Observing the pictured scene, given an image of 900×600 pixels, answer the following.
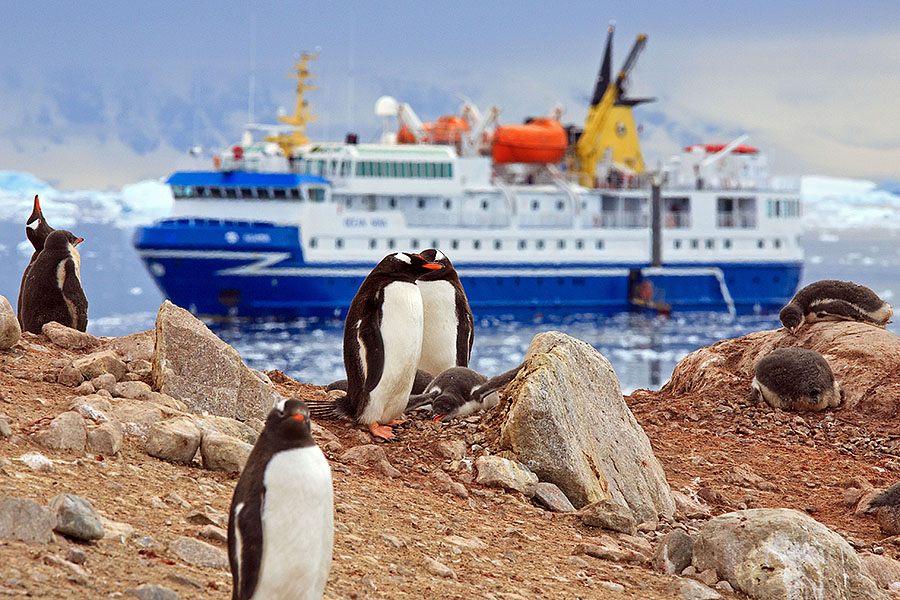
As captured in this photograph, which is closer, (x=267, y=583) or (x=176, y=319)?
(x=267, y=583)

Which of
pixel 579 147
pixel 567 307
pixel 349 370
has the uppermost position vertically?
pixel 579 147

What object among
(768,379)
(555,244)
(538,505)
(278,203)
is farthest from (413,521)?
Answer: (555,244)

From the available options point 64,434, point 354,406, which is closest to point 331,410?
point 354,406

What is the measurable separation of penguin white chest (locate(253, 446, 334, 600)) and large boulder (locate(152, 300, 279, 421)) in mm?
2074

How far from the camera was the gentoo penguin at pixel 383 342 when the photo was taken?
5484 mm

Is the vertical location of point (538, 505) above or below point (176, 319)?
below

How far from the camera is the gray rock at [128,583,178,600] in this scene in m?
2.97

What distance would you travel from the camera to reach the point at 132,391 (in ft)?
15.7

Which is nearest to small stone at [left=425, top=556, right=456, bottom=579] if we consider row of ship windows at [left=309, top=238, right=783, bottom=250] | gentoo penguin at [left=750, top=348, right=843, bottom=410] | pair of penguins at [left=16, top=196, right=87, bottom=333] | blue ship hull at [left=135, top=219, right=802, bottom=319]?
→ pair of penguins at [left=16, top=196, right=87, bottom=333]

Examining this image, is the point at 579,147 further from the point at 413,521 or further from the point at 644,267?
the point at 413,521

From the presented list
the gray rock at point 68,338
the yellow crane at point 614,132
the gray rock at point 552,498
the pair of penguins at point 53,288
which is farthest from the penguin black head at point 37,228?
the yellow crane at point 614,132

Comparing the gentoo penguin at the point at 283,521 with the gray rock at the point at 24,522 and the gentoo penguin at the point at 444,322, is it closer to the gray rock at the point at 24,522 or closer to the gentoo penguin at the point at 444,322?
the gray rock at the point at 24,522

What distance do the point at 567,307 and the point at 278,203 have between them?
11442 millimetres

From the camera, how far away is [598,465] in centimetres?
511
